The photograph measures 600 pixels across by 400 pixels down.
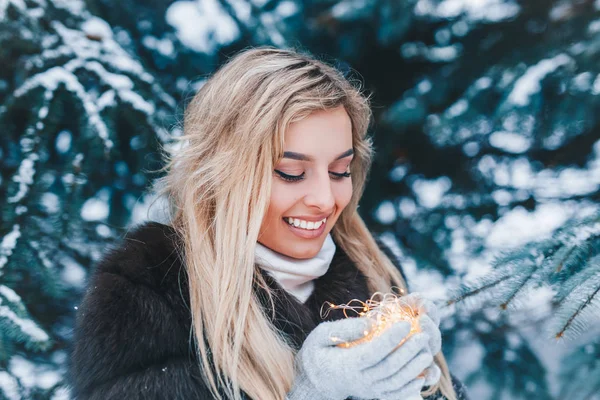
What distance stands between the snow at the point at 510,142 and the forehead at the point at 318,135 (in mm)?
991

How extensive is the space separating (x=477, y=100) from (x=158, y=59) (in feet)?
4.26

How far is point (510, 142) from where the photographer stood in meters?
2.32

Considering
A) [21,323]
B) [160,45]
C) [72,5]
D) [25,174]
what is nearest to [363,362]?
[21,323]

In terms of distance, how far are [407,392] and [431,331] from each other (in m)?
0.18

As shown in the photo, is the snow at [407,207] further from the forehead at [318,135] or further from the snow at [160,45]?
the snow at [160,45]

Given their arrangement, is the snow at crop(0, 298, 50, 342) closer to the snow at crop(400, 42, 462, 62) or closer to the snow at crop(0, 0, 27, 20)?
the snow at crop(0, 0, 27, 20)

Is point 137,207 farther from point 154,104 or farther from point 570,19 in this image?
point 570,19

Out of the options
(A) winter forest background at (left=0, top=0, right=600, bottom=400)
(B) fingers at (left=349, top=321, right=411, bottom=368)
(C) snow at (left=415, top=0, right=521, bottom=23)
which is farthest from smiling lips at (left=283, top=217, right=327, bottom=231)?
(C) snow at (left=415, top=0, right=521, bottom=23)

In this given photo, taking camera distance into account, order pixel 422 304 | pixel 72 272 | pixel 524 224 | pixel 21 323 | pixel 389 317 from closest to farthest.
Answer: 1. pixel 389 317
2. pixel 422 304
3. pixel 21 323
4. pixel 72 272
5. pixel 524 224

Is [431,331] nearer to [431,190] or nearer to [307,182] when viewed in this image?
[307,182]

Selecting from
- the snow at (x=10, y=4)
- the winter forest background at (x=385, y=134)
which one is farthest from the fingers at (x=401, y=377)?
the snow at (x=10, y=4)

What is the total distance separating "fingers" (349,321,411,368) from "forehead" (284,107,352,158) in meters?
0.51

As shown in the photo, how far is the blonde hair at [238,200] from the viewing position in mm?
1451

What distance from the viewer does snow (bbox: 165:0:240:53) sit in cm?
232
